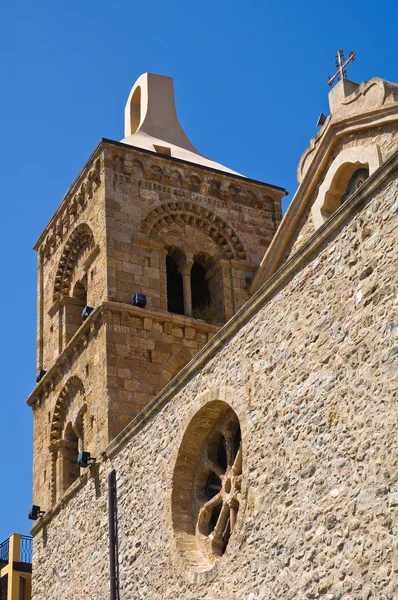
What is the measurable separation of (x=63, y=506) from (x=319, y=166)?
22.3 feet

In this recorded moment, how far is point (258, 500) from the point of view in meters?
13.1

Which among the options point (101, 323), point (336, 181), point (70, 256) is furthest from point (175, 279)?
point (336, 181)

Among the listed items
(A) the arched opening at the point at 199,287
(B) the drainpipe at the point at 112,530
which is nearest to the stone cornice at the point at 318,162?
(A) the arched opening at the point at 199,287

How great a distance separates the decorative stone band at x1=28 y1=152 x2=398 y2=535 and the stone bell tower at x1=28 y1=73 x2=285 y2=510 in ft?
4.65

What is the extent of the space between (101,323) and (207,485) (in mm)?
5068

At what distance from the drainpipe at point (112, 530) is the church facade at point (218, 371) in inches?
1.0

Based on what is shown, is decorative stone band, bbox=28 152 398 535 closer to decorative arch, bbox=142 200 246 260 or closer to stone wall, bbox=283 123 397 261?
stone wall, bbox=283 123 397 261

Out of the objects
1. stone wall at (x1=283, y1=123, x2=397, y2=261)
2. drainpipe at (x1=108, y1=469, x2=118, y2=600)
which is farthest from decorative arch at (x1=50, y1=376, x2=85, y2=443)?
stone wall at (x1=283, y1=123, x2=397, y2=261)

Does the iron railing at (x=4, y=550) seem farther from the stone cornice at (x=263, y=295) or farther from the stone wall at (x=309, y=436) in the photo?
the stone wall at (x=309, y=436)

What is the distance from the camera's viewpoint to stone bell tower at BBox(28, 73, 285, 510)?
1952 cm

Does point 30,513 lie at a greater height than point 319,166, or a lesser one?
lesser

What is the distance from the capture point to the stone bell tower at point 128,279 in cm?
1952

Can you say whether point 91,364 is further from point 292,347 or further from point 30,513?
point 292,347

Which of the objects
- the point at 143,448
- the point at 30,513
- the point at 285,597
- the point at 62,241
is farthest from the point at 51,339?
the point at 285,597
